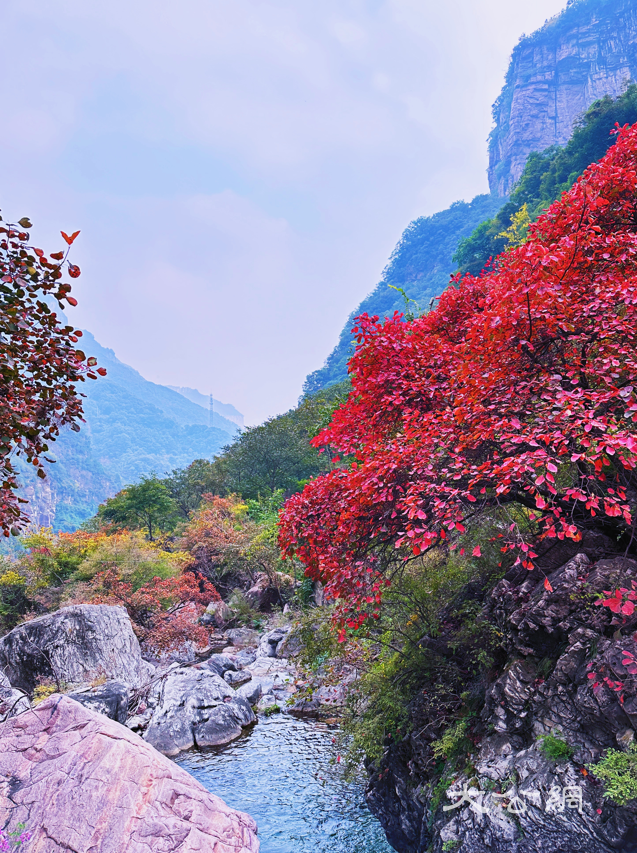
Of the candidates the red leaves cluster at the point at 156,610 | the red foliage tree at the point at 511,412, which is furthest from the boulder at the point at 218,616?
the red foliage tree at the point at 511,412

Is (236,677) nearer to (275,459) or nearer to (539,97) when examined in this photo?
(275,459)

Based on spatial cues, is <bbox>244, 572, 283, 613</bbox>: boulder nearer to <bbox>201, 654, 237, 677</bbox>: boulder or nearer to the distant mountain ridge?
<bbox>201, 654, 237, 677</bbox>: boulder

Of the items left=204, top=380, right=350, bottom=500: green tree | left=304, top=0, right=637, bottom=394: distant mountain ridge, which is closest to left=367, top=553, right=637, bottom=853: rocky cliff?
left=204, top=380, right=350, bottom=500: green tree

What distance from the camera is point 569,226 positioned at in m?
4.82

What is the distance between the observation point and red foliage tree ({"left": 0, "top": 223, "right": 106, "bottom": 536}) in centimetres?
270

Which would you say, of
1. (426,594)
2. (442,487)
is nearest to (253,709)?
(426,594)

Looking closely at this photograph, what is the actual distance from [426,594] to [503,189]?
114095 mm

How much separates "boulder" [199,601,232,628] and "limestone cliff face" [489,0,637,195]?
316ft

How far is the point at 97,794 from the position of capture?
16.1 ft

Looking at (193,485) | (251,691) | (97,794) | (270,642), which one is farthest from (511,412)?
(193,485)

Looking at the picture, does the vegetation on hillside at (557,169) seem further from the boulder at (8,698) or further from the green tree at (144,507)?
the boulder at (8,698)

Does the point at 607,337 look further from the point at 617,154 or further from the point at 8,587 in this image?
the point at 8,587

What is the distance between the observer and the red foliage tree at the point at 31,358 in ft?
8.86

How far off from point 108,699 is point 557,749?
32.5 feet
